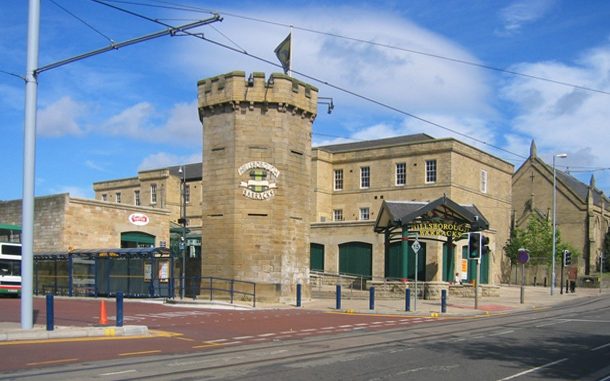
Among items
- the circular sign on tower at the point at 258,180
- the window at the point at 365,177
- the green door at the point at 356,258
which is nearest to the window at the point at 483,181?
the window at the point at 365,177

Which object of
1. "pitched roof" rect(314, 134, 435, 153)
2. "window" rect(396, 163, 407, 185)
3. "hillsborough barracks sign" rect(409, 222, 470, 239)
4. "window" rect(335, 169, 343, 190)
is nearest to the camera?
"hillsborough barracks sign" rect(409, 222, 470, 239)

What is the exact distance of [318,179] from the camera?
59.3m

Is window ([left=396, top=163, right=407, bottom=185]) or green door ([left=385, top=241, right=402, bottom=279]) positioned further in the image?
window ([left=396, top=163, right=407, bottom=185])

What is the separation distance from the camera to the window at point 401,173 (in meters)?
56.3

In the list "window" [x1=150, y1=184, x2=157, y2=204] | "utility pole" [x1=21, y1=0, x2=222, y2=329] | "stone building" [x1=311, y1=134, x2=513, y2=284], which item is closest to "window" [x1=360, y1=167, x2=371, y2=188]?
"stone building" [x1=311, y1=134, x2=513, y2=284]

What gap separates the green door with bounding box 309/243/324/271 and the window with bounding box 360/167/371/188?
35.0 feet

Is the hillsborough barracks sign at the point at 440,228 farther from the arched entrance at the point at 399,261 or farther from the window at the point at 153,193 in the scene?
the window at the point at 153,193

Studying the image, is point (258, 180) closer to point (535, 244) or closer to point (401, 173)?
point (401, 173)

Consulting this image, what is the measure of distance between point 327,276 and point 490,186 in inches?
849

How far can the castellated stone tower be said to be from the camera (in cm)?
3045

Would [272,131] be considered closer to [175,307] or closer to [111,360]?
[175,307]

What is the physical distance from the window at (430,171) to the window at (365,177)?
570 centimetres

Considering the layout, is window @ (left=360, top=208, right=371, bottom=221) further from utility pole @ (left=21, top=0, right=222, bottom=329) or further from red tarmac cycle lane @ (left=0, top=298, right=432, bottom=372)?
utility pole @ (left=21, top=0, right=222, bottom=329)

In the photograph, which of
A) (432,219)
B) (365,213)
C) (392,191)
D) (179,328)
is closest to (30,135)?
(179,328)
